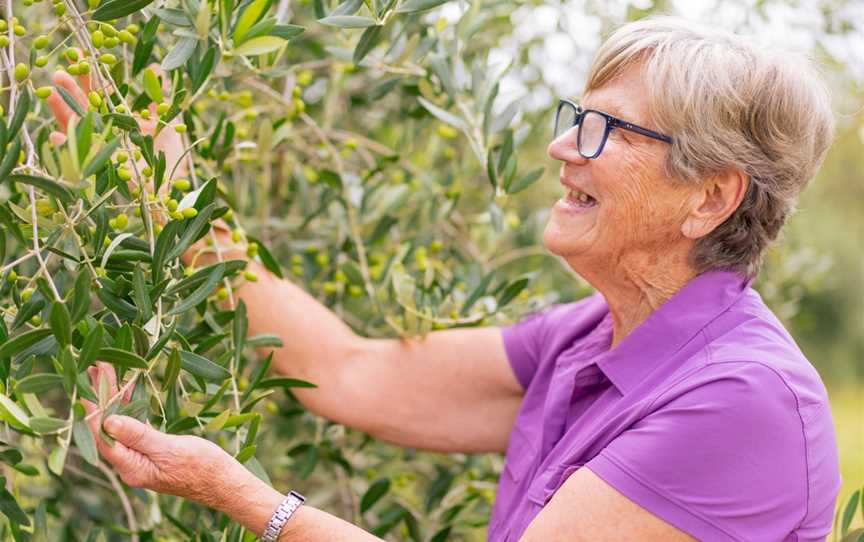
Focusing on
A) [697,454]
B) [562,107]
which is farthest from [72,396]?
[562,107]

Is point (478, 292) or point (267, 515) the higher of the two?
point (267, 515)

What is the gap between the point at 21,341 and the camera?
4.59 feet

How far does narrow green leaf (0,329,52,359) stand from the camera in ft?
4.52

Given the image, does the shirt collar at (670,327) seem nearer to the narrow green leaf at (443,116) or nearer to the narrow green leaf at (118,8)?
the narrow green leaf at (443,116)

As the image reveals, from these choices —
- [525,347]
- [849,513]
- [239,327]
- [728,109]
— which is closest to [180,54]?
[239,327]

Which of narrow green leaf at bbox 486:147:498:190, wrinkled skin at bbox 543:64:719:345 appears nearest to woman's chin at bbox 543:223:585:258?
wrinkled skin at bbox 543:64:719:345

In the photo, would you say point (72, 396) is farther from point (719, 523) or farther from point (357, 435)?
point (357, 435)

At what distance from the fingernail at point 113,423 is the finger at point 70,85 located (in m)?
0.53

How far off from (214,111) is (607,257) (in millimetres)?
1080

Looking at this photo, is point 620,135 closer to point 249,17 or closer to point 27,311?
point 249,17

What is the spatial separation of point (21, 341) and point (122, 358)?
135 mm

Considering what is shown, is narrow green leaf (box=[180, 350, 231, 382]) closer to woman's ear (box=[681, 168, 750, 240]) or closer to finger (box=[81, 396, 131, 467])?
finger (box=[81, 396, 131, 467])

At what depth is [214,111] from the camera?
2.51 meters

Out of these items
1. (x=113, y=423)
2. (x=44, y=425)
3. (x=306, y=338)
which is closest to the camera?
(x=44, y=425)
